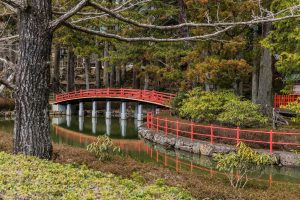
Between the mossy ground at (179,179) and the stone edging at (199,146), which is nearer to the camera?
the mossy ground at (179,179)

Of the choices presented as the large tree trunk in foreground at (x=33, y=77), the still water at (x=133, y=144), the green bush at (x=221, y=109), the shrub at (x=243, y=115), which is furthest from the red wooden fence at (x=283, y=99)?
the large tree trunk in foreground at (x=33, y=77)

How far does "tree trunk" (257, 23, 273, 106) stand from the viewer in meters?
19.8

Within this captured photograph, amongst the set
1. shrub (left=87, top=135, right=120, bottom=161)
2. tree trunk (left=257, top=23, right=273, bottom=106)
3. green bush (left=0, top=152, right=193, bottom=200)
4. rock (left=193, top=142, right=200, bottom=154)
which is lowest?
rock (left=193, top=142, right=200, bottom=154)

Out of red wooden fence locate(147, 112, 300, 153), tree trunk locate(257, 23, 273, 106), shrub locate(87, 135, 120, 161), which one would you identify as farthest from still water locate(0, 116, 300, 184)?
tree trunk locate(257, 23, 273, 106)

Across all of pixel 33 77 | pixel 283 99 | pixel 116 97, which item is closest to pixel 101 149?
pixel 33 77

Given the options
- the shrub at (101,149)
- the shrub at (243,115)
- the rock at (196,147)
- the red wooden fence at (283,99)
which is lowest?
the rock at (196,147)

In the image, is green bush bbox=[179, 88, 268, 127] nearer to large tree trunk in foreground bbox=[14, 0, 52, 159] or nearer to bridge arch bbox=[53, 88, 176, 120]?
bridge arch bbox=[53, 88, 176, 120]

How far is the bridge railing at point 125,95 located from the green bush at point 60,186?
67.7ft

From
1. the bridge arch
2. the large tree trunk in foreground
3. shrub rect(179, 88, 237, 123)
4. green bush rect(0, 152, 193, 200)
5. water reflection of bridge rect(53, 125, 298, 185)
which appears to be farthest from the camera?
the bridge arch

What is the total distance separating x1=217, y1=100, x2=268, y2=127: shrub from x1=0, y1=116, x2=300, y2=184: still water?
7.10 feet

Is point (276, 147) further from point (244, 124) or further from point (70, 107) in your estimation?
point (70, 107)

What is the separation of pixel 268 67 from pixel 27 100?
15393mm

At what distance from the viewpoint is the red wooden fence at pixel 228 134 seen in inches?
605

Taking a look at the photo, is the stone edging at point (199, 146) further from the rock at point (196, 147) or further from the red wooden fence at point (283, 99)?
the red wooden fence at point (283, 99)
